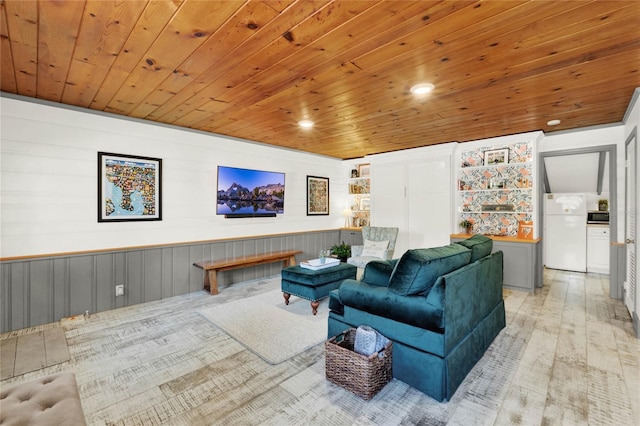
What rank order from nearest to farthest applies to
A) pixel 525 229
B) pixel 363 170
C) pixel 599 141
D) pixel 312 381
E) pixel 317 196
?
pixel 312 381, pixel 599 141, pixel 525 229, pixel 317 196, pixel 363 170

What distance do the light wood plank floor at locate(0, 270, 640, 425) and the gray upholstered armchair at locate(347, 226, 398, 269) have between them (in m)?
2.18

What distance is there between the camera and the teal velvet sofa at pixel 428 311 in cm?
195

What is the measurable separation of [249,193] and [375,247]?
233cm

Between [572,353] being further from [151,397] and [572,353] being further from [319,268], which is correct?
[151,397]

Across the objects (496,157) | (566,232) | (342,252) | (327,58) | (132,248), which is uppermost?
(327,58)

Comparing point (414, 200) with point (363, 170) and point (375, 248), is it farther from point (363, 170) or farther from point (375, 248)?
point (363, 170)

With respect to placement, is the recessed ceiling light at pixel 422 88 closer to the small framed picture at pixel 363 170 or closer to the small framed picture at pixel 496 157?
the small framed picture at pixel 496 157

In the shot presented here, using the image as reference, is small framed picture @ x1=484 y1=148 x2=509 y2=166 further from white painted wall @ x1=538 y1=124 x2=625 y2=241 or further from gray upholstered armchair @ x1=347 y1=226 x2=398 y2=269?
gray upholstered armchair @ x1=347 y1=226 x2=398 y2=269

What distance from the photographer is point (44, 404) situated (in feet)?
4.27

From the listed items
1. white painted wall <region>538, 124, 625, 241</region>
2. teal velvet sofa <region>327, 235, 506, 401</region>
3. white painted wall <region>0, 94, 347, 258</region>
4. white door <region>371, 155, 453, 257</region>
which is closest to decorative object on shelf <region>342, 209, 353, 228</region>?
white door <region>371, 155, 453, 257</region>

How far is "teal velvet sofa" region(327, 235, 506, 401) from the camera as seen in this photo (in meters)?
Answer: 1.95

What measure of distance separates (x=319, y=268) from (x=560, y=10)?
10.1 ft

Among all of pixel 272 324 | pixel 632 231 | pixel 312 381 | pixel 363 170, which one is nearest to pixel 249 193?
pixel 272 324

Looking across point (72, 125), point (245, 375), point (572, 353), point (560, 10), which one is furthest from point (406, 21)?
point (72, 125)
